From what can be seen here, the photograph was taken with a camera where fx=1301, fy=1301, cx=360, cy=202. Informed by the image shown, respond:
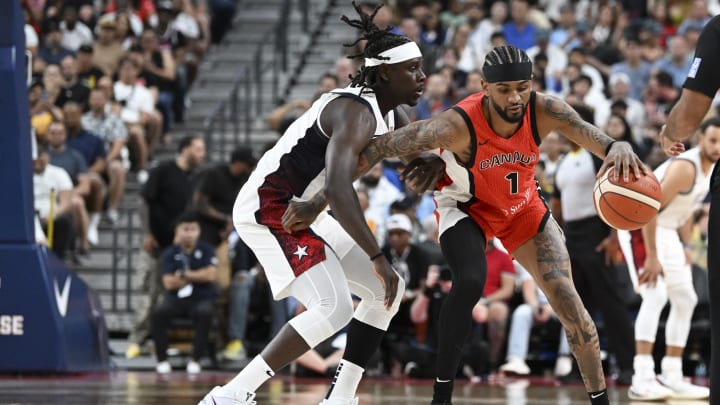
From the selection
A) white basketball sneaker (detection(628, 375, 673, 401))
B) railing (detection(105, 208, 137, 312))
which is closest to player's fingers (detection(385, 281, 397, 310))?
white basketball sneaker (detection(628, 375, 673, 401))

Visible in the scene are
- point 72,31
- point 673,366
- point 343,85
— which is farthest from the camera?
point 72,31

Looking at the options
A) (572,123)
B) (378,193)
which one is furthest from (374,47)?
(378,193)

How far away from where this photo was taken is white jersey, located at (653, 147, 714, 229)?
9.47 metres

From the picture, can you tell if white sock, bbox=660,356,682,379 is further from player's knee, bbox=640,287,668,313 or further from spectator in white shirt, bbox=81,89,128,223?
spectator in white shirt, bbox=81,89,128,223

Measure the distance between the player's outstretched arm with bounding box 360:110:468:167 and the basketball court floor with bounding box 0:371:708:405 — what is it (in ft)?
7.91

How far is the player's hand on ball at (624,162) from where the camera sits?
651 cm

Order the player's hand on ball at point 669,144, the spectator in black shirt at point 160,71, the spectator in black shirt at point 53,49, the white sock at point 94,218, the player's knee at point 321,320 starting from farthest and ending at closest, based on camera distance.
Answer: the spectator in black shirt at point 53,49 → the spectator in black shirt at point 160,71 → the white sock at point 94,218 → the player's knee at point 321,320 → the player's hand on ball at point 669,144

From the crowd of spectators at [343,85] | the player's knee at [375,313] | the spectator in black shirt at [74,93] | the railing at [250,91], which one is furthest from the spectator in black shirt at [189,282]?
the player's knee at [375,313]

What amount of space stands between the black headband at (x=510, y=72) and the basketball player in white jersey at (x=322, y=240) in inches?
23.0

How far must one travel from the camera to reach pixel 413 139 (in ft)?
22.3

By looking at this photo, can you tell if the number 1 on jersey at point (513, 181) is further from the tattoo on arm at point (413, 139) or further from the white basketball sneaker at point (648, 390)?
the white basketball sneaker at point (648, 390)

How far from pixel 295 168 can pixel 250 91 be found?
10.7 meters

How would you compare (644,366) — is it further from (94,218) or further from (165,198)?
(94,218)

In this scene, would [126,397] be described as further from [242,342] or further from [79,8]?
[79,8]
